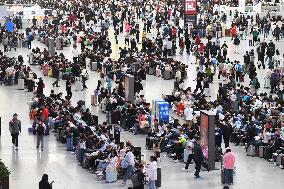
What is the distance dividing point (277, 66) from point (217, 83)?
10.5 feet

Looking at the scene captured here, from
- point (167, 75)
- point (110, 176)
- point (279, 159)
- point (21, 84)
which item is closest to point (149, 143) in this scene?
point (110, 176)

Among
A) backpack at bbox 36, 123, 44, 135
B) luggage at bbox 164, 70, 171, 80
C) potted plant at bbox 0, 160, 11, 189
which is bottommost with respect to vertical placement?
potted plant at bbox 0, 160, 11, 189

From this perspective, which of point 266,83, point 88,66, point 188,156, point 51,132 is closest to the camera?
point 188,156

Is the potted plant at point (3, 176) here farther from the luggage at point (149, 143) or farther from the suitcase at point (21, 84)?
the suitcase at point (21, 84)

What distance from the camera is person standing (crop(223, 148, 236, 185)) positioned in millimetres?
25625

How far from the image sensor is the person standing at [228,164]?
25625 mm

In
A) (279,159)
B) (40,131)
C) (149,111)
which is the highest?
(149,111)


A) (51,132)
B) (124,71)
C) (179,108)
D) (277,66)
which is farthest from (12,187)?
(277,66)

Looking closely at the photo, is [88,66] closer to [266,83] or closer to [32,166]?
[266,83]

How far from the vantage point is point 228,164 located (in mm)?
25719

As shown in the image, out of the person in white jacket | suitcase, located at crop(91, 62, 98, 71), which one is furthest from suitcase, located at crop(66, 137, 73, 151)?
suitcase, located at crop(91, 62, 98, 71)

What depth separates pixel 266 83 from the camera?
1628 inches

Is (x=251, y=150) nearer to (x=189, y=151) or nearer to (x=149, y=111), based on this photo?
(x=189, y=151)

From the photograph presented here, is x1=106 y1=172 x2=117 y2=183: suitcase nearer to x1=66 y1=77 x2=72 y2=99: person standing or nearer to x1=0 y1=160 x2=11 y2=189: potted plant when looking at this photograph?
x1=0 y1=160 x2=11 y2=189: potted plant
